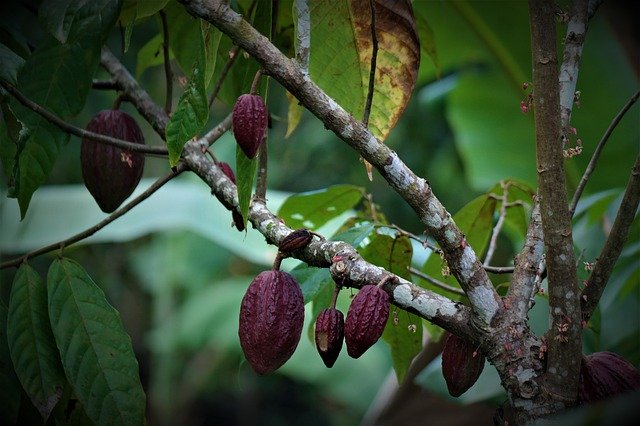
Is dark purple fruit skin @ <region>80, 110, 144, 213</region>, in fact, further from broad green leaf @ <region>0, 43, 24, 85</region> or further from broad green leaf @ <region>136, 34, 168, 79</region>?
broad green leaf @ <region>136, 34, 168, 79</region>

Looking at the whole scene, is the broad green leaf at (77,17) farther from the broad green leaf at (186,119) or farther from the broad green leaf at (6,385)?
the broad green leaf at (6,385)

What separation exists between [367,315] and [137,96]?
0.62 metres

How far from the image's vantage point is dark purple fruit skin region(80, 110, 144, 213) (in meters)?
1.14

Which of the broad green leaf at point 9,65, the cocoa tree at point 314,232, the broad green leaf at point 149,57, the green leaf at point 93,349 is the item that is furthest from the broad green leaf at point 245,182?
the broad green leaf at point 149,57

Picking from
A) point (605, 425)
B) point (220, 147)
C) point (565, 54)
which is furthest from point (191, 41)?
point (220, 147)

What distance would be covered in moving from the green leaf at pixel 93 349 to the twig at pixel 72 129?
185 millimetres

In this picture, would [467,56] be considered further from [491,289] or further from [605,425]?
[605,425]

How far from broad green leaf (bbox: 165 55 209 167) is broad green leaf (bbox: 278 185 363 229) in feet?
1.55

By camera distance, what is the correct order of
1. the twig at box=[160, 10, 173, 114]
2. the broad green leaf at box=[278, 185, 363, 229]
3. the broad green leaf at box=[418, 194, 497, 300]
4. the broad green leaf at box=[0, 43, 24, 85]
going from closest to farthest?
the broad green leaf at box=[0, 43, 24, 85]
the twig at box=[160, 10, 173, 114]
the broad green leaf at box=[418, 194, 497, 300]
the broad green leaf at box=[278, 185, 363, 229]

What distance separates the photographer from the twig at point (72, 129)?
996 millimetres

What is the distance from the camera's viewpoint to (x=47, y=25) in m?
0.96

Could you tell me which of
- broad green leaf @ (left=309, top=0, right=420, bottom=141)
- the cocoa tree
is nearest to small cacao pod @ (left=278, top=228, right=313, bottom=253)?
the cocoa tree

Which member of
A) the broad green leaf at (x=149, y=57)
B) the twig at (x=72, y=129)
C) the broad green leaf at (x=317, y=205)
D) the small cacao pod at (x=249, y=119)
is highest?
the broad green leaf at (x=149, y=57)

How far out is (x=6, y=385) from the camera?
39.7 inches
